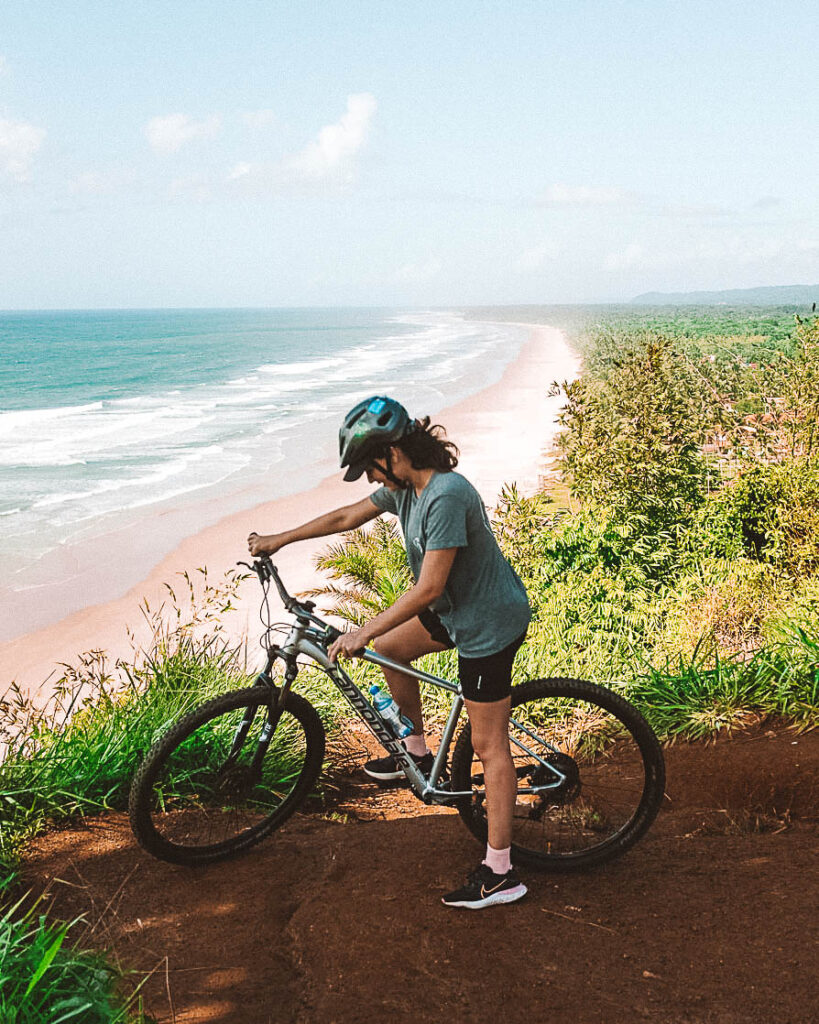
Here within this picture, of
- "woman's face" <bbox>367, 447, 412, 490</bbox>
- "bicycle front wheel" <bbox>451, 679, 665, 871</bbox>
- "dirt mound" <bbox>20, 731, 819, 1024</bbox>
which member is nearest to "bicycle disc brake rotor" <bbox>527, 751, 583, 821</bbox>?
"bicycle front wheel" <bbox>451, 679, 665, 871</bbox>

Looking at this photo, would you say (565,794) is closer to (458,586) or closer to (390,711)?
(390,711)

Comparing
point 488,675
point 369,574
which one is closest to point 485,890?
point 488,675

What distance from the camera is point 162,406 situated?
35.2 meters

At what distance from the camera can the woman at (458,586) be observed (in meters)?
2.98

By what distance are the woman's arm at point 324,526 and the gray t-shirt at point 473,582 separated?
12.5 inches

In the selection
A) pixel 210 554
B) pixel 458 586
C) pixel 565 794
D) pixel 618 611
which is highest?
pixel 458 586

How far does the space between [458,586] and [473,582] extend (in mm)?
57

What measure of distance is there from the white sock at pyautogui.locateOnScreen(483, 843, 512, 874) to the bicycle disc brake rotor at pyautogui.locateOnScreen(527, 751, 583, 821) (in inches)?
16.0

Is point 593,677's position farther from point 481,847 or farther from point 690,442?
point 690,442

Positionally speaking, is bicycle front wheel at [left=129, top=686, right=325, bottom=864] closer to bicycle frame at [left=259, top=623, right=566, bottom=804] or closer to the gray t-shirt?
bicycle frame at [left=259, top=623, right=566, bottom=804]

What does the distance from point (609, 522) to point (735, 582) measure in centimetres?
151

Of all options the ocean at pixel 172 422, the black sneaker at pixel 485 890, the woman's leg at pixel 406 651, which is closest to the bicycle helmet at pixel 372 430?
the woman's leg at pixel 406 651

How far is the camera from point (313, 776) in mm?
3891

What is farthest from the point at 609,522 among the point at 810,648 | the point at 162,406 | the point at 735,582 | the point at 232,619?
the point at 162,406
